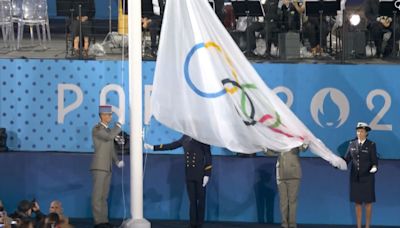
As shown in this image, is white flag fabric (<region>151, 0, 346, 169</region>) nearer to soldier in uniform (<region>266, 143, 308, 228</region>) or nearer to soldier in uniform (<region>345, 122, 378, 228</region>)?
soldier in uniform (<region>266, 143, 308, 228</region>)

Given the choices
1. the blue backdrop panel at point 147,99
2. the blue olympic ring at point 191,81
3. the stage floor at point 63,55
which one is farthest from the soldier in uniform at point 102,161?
the blue olympic ring at point 191,81

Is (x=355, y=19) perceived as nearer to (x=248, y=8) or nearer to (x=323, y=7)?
(x=323, y=7)

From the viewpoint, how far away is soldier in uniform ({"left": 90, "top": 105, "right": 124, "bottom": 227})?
672 inches

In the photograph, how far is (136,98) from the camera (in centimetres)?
1516

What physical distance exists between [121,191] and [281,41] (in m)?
3.47

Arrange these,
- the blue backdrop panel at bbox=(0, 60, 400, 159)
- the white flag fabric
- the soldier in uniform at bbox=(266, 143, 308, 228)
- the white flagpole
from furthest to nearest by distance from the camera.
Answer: the blue backdrop panel at bbox=(0, 60, 400, 159) → the soldier in uniform at bbox=(266, 143, 308, 228) → the white flagpole → the white flag fabric

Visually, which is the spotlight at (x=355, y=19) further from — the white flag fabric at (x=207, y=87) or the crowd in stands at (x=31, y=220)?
the crowd in stands at (x=31, y=220)

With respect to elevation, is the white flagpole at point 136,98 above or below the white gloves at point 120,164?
above

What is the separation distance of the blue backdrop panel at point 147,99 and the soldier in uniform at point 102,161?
132 cm

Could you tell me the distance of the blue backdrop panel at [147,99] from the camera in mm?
18266

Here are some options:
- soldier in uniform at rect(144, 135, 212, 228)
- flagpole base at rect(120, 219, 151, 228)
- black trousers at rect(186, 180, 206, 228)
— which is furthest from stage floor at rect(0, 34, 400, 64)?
flagpole base at rect(120, 219, 151, 228)

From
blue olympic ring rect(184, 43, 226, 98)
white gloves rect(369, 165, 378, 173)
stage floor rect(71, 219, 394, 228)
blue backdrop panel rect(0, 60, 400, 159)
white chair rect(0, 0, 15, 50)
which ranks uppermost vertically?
white chair rect(0, 0, 15, 50)

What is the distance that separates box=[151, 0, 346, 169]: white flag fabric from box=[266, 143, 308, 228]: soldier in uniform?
1.87 meters

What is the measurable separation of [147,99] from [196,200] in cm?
208
